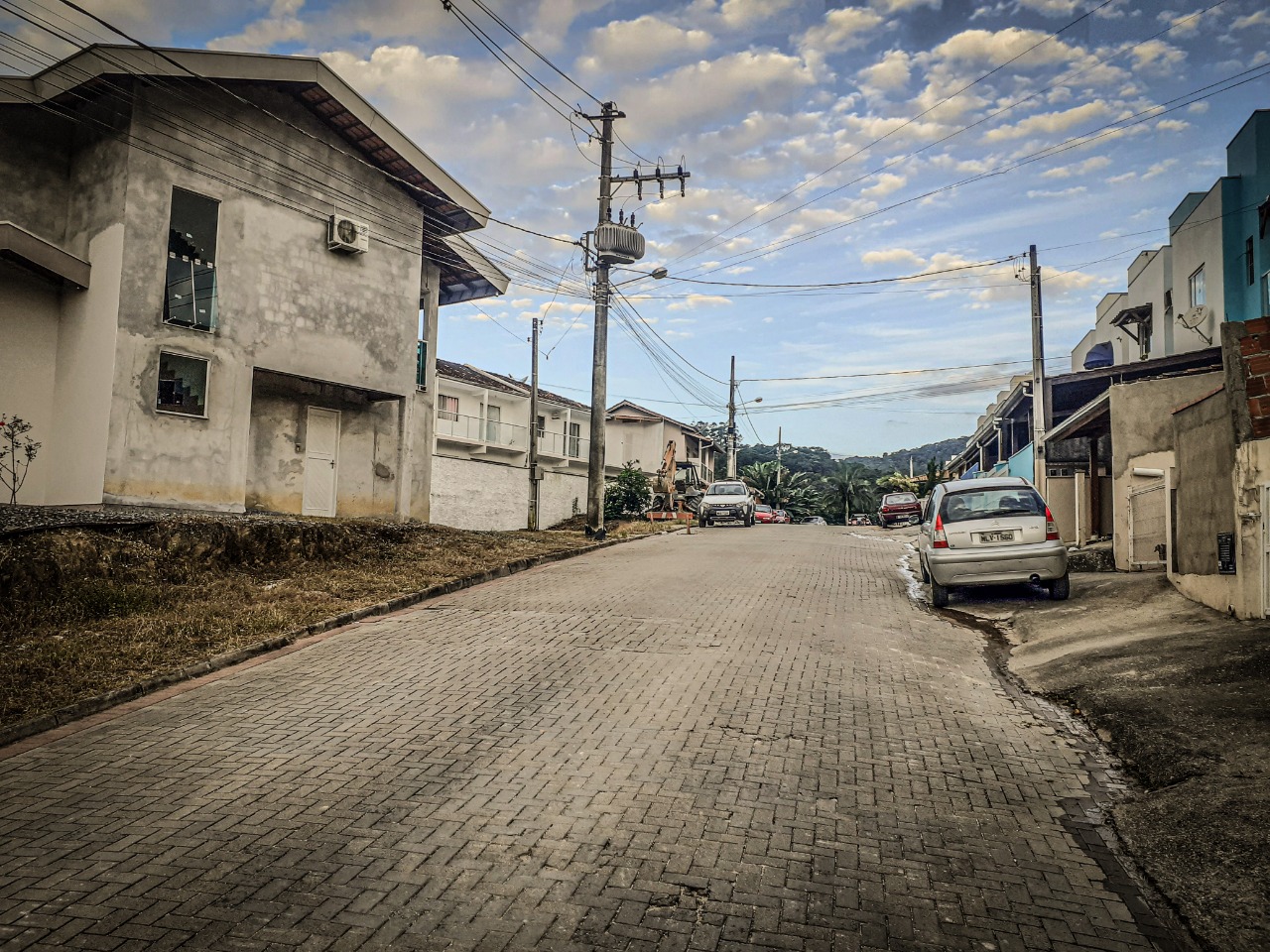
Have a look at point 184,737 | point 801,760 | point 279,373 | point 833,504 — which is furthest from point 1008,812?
point 833,504

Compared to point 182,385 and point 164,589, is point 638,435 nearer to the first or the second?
point 182,385

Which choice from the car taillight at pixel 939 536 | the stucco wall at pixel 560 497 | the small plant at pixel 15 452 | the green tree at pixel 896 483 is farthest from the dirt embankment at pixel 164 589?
the green tree at pixel 896 483

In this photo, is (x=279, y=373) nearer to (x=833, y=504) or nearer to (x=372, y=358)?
(x=372, y=358)

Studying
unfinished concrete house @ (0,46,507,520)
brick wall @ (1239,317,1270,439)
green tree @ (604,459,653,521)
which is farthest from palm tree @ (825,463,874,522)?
brick wall @ (1239,317,1270,439)

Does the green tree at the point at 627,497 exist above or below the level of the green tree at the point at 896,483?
below

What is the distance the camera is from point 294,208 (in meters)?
18.8

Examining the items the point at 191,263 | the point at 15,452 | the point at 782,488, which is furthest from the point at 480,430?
the point at 782,488

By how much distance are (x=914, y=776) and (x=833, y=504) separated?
60.1m

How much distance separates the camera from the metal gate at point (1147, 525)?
13.8 metres

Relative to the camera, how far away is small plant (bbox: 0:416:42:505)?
15.4 m

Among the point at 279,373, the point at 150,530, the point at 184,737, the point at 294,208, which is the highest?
the point at 294,208

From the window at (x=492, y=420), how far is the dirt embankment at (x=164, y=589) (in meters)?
24.2

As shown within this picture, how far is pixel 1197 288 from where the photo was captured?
25438mm

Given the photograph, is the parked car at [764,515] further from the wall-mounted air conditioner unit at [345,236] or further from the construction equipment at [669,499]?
the wall-mounted air conditioner unit at [345,236]
